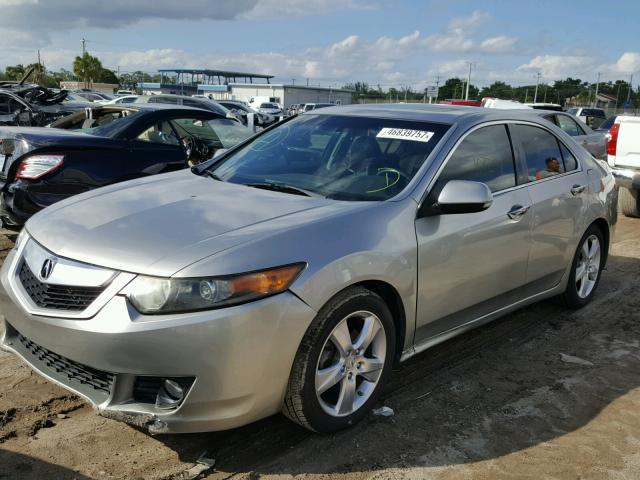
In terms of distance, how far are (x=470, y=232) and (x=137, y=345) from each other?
204cm

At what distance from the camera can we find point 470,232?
3.66 meters

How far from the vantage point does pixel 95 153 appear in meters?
6.00

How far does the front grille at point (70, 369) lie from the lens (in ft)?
8.94

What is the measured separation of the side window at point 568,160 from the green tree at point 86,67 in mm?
78605

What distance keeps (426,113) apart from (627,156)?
21.2 feet

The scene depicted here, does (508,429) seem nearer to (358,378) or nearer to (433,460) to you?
(433,460)

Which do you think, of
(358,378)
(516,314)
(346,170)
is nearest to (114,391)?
(358,378)

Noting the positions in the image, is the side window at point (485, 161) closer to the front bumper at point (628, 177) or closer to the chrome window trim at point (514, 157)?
the chrome window trim at point (514, 157)

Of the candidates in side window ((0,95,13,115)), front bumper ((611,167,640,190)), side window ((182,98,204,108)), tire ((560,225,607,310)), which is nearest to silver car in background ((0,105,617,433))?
tire ((560,225,607,310))

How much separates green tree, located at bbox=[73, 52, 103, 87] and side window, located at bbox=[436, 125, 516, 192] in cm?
7898

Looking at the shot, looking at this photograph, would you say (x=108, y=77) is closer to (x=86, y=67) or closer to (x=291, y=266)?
(x=86, y=67)

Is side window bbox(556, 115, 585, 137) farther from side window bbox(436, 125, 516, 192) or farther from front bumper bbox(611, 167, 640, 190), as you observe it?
side window bbox(436, 125, 516, 192)

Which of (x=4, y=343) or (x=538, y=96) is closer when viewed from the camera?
(x=4, y=343)

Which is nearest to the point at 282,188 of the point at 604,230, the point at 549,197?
the point at 549,197
